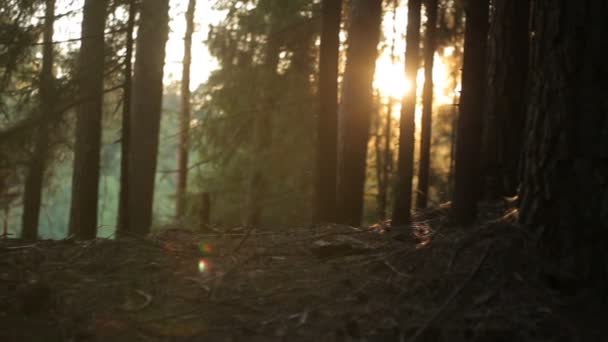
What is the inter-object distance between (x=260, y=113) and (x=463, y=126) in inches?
432

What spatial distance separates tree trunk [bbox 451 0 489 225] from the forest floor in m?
A: 0.46

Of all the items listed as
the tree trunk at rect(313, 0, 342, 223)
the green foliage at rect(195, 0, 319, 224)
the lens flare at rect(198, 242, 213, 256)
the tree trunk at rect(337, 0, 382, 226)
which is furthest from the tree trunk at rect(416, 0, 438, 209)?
the green foliage at rect(195, 0, 319, 224)

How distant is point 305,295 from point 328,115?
584cm

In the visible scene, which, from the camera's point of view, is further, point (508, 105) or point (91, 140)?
point (91, 140)

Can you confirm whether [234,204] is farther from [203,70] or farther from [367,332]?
[367,332]

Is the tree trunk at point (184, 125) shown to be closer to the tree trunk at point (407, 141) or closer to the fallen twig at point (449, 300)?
the tree trunk at point (407, 141)

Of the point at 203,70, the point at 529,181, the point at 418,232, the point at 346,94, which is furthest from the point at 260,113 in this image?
the point at 529,181

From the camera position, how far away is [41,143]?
36.3 ft

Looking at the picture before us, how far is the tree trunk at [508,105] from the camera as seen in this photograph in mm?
8734

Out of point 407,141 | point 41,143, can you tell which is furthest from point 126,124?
point 407,141

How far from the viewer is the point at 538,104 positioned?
17.2 ft

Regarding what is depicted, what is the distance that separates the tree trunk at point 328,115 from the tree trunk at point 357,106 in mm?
192

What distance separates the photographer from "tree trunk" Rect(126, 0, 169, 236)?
13.4 metres

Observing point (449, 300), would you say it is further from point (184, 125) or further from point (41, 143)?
point (184, 125)
